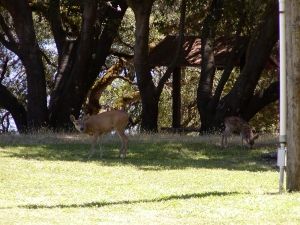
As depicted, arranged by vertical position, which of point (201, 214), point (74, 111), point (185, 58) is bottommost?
point (201, 214)

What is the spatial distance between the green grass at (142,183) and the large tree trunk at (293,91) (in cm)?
47

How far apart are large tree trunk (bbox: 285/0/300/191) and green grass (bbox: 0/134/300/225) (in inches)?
18.3

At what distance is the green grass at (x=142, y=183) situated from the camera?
32.5 feet

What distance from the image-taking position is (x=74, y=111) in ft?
88.8

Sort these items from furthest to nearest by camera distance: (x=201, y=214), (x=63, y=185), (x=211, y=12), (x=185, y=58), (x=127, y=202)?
(x=185, y=58) → (x=211, y=12) → (x=63, y=185) → (x=127, y=202) → (x=201, y=214)

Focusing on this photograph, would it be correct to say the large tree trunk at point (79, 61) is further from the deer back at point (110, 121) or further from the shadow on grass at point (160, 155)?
the deer back at point (110, 121)

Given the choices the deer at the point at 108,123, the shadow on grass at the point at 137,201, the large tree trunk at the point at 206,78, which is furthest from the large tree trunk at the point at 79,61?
the shadow on grass at the point at 137,201

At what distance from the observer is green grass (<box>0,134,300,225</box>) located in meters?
9.91

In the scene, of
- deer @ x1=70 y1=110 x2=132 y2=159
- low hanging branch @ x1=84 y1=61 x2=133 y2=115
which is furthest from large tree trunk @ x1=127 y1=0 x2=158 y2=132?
low hanging branch @ x1=84 y1=61 x2=133 y2=115

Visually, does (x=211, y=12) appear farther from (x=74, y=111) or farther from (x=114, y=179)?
(x=114, y=179)

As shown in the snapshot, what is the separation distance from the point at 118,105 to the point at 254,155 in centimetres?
2051

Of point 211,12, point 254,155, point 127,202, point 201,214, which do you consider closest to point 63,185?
point 127,202

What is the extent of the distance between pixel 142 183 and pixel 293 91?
3.88 meters

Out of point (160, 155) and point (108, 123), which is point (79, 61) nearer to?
point (108, 123)
